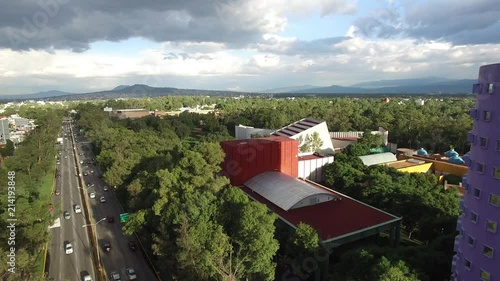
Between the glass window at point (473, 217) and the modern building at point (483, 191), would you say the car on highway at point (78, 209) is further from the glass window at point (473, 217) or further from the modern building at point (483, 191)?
the glass window at point (473, 217)

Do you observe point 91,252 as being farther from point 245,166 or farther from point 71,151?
point 71,151

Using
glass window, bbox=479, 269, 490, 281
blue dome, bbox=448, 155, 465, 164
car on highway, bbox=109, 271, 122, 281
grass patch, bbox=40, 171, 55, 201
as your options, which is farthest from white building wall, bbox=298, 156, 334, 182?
grass patch, bbox=40, 171, 55, 201

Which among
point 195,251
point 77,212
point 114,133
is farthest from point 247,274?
point 114,133

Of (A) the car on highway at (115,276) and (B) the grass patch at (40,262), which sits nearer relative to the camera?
(A) the car on highway at (115,276)

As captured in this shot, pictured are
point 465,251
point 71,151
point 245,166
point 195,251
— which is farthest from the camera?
point 71,151


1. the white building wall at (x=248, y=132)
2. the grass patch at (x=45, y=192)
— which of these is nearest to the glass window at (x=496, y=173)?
the grass patch at (x=45, y=192)

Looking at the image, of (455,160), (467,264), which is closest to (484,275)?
(467,264)
